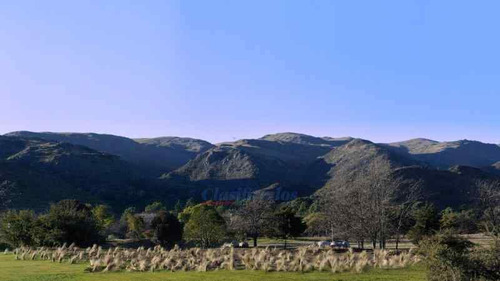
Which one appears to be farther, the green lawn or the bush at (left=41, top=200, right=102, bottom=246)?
the bush at (left=41, top=200, right=102, bottom=246)

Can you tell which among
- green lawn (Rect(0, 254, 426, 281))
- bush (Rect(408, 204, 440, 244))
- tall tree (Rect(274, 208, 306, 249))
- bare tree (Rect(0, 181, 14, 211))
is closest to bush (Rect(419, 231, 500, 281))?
green lawn (Rect(0, 254, 426, 281))

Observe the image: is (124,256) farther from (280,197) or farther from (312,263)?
(280,197)

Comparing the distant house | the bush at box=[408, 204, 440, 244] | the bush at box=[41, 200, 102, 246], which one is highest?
the bush at box=[408, 204, 440, 244]

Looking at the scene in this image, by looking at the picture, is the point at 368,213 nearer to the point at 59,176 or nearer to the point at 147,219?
the point at 147,219

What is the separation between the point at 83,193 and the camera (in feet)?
385

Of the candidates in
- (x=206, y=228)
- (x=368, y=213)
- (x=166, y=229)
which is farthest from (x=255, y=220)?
(x=368, y=213)

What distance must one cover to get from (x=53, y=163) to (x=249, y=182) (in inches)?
2569

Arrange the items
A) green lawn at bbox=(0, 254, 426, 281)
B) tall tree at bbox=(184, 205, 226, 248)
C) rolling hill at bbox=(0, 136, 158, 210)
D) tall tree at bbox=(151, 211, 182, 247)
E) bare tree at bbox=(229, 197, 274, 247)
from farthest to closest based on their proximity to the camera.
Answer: rolling hill at bbox=(0, 136, 158, 210), bare tree at bbox=(229, 197, 274, 247), tall tree at bbox=(151, 211, 182, 247), tall tree at bbox=(184, 205, 226, 248), green lawn at bbox=(0, 254, 426, 281)

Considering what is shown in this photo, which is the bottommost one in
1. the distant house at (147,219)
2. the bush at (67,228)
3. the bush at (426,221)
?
the distant house at (147,219)

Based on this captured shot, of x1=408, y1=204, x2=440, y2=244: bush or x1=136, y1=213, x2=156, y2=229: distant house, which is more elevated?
x1=408, y1=204, x2=440, y2=244: bush

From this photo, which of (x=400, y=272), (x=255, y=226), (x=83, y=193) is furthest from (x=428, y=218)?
(x=83, y=193)

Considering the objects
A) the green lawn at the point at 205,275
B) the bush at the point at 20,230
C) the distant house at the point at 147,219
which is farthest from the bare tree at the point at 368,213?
the bush at the point at 20,230

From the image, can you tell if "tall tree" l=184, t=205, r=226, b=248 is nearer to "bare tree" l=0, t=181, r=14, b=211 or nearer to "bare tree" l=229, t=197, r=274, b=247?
"bare tree" l=229, t=197, r=274, b=247

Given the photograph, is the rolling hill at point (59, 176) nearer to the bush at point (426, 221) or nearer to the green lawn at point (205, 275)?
the green lawn at point (205, 275)
